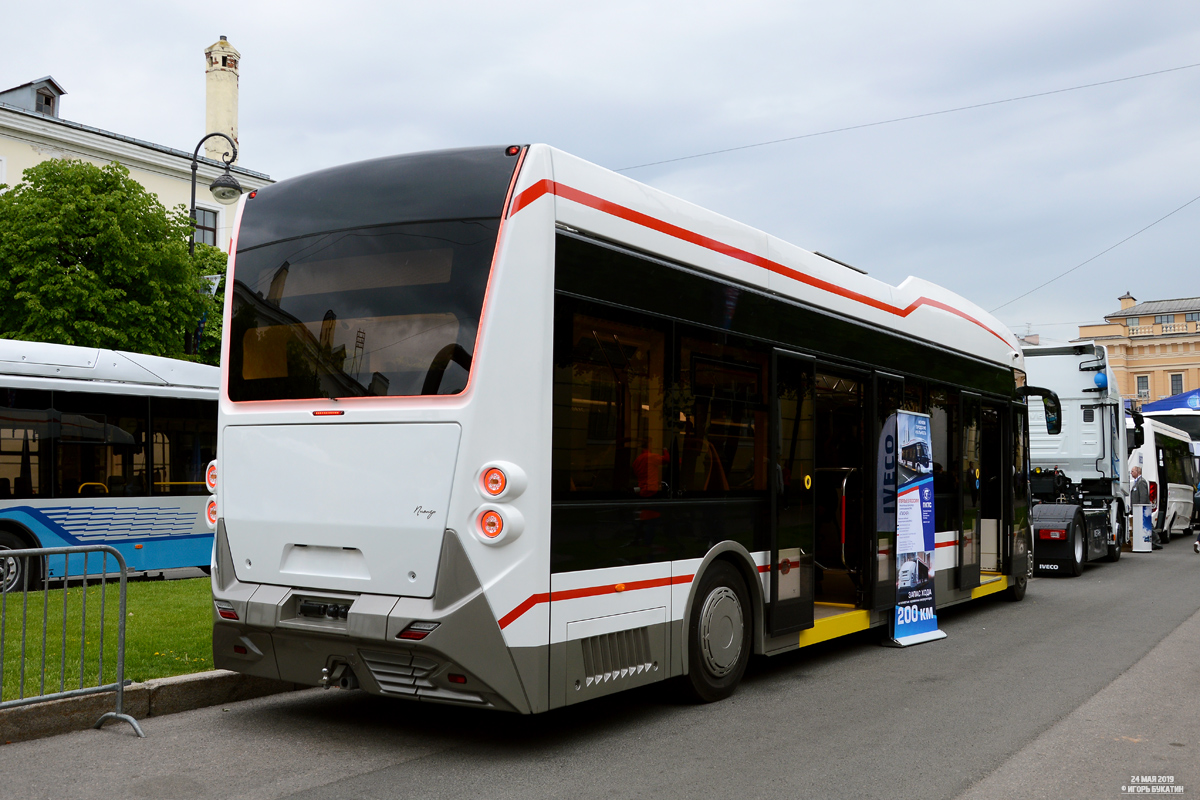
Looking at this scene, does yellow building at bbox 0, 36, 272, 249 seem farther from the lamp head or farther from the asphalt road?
the asphalt road

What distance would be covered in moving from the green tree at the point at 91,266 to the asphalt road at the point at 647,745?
1869cm

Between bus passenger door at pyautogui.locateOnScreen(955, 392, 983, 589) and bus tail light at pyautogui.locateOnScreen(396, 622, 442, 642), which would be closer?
bus tail light at pyautogui.locateOnScreen(396, 622, 442, 642)

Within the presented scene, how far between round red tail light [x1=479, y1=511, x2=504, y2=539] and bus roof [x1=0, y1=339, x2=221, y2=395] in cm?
1004

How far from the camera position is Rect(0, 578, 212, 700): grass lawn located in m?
6.39

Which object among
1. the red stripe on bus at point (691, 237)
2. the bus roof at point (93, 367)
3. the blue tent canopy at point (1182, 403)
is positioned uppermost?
the blue tent canopy at point (1182, 403)

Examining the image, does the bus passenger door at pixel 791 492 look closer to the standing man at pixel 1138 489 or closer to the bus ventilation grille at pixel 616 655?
the bus ventilation grille at pixel 616 655

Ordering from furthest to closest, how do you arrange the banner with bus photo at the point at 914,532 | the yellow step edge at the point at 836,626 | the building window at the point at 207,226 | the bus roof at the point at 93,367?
1. the building window at the point at 207,226
2. the bus roof at the point at 93,367
3. the banner with bus photo at the point at 914,532
4. the yellow step edge at the point at 836,626

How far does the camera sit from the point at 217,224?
41531 mm

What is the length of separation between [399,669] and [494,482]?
110 cm

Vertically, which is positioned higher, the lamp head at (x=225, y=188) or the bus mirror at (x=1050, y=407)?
the lamp head at (x=225, y=188)

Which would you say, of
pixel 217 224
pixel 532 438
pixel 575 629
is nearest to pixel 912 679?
pixel 575 629

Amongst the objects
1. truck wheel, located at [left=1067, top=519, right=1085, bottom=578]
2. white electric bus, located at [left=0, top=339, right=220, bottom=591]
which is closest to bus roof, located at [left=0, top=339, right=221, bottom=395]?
white electric bus, located at [left=0, top=339, right=220, bottom=591]

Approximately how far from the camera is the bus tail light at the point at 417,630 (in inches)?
206

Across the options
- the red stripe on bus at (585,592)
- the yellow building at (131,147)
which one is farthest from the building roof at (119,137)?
the red stripe on bus at (585,592)
